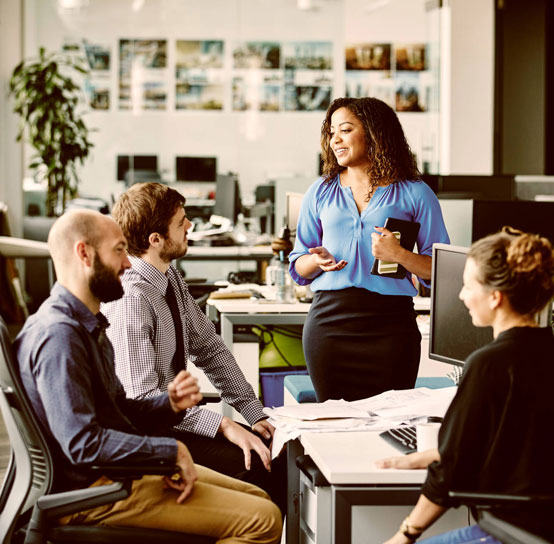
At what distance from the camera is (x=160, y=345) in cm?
233

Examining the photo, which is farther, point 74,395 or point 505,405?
point 74,395

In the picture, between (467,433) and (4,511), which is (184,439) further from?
(467,433)

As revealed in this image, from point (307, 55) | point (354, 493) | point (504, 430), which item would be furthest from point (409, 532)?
point (307, 55)

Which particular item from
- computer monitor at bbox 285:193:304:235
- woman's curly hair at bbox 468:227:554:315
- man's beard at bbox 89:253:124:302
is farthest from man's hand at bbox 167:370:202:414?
computer monitor at bbox 285:193:304:235

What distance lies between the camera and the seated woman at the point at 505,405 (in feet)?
5.25

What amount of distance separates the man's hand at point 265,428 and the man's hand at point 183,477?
0.53 metres

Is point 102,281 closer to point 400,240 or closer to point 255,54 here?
point 400,240

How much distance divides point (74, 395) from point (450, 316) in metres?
1.10

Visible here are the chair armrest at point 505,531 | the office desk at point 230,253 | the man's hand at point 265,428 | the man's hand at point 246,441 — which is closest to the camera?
the chair armrest at point 505,531

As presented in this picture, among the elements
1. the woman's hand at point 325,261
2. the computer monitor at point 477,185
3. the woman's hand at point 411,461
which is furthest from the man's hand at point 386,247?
the computer monitor at point 477,185

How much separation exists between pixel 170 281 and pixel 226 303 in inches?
62.5

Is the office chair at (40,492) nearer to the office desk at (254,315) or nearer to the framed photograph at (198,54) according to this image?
the office desk at (254,315)

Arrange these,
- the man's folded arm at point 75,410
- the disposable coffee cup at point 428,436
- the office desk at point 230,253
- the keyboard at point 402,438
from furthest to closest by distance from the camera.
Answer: the office desk at point 230,253
the keyboard at point 402,438
the disposable coffee cup at point 428,436
the man's folded arm at point 75,410

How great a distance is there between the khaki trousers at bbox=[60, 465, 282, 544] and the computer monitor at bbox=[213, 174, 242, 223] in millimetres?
4621
